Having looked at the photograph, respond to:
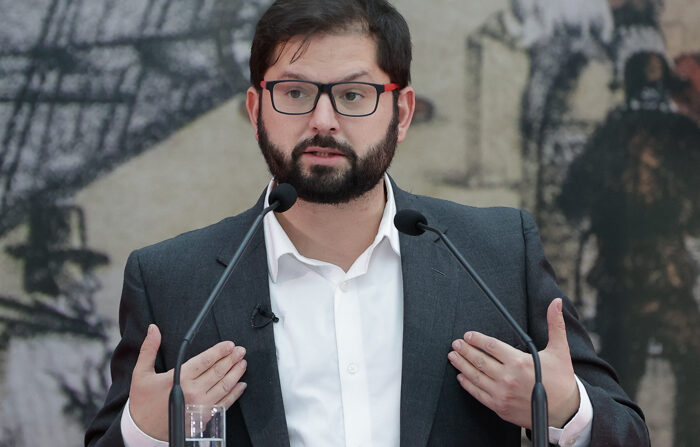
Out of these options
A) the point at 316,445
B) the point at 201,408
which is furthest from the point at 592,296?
the point at 201,408

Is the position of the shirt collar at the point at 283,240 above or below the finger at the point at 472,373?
above

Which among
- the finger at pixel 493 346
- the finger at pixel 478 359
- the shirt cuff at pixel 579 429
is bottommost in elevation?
the shirt cuff at pixel 579 429

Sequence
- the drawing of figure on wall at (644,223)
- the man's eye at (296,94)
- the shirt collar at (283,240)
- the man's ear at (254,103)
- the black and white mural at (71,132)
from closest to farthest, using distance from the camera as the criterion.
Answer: the man's eye at (296,94)
the shirt collar at (283,240)
the man's ear at (254,103)
the black and white mural at (71,132)
the drawing of figure on wall at (644,223)

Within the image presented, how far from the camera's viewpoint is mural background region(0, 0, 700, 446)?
3.45m

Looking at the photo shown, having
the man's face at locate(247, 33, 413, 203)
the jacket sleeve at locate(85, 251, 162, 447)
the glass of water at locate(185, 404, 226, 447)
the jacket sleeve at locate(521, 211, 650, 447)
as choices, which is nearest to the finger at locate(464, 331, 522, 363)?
the jacket sleeve at locate(521, 211, 650, 447)

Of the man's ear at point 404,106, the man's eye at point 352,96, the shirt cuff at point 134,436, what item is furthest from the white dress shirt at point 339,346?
the man's eye at point 352,96

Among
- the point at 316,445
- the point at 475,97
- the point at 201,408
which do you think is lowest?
the point at 316,445

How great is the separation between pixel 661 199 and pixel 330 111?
200 centimetres

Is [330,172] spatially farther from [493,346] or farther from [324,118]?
[493,346]

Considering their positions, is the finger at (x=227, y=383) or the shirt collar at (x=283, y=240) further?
the shirt collar at (x=283, y=240)

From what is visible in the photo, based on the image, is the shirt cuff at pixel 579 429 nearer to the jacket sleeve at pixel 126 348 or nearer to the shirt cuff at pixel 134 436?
the shirt cuff at pixel 134 436

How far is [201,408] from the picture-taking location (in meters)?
2.03

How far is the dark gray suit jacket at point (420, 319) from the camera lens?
7.53ft

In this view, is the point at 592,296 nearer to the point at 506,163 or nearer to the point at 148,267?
the point at 506,163
